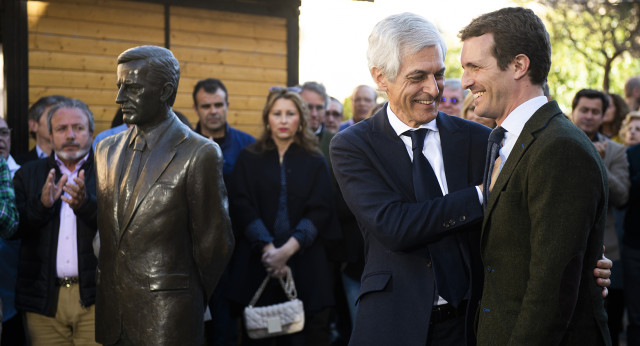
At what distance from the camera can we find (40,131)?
5.99 metres

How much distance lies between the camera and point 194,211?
3.57m

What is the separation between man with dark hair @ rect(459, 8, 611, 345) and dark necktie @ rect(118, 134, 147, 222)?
181cm

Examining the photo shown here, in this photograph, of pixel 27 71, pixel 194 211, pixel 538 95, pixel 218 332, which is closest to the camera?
pixel 538 95

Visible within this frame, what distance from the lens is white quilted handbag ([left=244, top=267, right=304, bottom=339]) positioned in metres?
5.23

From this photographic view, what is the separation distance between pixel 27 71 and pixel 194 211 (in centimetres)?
443

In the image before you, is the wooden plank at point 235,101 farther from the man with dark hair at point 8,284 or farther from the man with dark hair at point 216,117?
the man with dark hair at point 8,284

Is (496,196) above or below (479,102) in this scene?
below

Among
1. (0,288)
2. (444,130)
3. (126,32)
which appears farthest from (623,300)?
(126,32)

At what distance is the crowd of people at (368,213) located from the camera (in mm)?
2252

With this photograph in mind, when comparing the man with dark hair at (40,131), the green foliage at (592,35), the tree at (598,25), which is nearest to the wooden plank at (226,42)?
the man with dark hair at (40,131)

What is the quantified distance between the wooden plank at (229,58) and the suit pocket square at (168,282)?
507 centimetres

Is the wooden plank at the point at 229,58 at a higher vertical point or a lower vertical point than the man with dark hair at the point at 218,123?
higher

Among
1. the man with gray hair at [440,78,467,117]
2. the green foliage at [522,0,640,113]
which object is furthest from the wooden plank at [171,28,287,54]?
the green foliage at [522,0,640,113]

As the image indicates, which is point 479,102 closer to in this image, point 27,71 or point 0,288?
point 0,288
